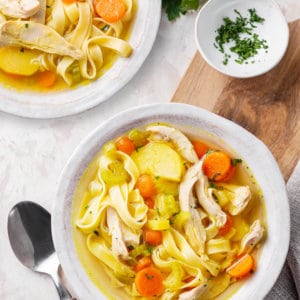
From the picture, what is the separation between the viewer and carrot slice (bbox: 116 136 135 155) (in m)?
4.17

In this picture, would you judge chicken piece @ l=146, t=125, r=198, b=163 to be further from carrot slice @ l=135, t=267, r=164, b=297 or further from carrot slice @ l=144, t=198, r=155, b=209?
carrot slice @ l=135, t=267, r=164, b=297

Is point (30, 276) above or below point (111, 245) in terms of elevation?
below

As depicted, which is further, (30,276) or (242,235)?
(30,276)

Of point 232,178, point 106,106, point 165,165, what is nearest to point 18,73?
point 106,106

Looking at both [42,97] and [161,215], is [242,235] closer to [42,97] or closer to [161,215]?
[161,215]

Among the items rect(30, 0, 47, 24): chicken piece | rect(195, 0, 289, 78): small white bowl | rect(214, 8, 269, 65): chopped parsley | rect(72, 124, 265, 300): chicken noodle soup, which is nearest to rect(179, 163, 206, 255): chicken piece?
rect(72, 124, 265, 300): chicken noodle soup

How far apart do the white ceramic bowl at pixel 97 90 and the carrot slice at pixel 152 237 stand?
0.98 metres

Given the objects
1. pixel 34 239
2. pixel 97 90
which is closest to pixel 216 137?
pixel 97 90

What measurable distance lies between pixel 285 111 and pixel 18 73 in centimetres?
182

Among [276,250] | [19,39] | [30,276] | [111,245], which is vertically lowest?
[30,276]

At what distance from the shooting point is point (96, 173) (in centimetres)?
424

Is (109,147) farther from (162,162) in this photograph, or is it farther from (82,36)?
(82,36)

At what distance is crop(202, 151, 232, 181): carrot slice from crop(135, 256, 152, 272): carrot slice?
0.64m

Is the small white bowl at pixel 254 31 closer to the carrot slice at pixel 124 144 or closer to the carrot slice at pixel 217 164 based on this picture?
the carrot slice at pixel 217 164
